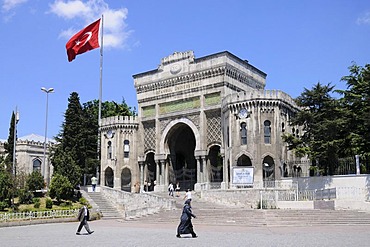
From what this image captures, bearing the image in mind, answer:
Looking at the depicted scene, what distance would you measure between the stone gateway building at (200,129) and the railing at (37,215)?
11127 millimetres

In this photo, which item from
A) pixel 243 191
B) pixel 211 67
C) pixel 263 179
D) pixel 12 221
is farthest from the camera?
pixel 211 67

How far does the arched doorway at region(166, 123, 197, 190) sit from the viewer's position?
44.2 m

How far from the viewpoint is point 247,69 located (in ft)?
142

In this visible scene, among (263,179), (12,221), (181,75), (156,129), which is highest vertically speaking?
(181,75)

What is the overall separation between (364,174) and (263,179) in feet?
26.0

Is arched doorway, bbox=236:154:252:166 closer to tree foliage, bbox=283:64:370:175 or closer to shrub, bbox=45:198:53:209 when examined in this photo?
tree foliage, bbox=283:64:370:175

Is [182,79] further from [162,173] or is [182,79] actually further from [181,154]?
[162,173]

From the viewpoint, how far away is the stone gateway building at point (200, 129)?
35219mm

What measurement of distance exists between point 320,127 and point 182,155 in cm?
1877

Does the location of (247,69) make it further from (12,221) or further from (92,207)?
(12,221)

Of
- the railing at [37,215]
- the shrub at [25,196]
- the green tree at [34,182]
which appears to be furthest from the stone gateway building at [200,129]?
the shrub at [25,196]

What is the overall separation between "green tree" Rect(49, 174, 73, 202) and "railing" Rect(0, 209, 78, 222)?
188 inches

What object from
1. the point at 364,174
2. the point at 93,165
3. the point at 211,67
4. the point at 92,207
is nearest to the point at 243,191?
the point at 364,174

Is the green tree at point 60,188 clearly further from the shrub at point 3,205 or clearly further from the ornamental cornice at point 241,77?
the ornamental cornice at point 241,77
